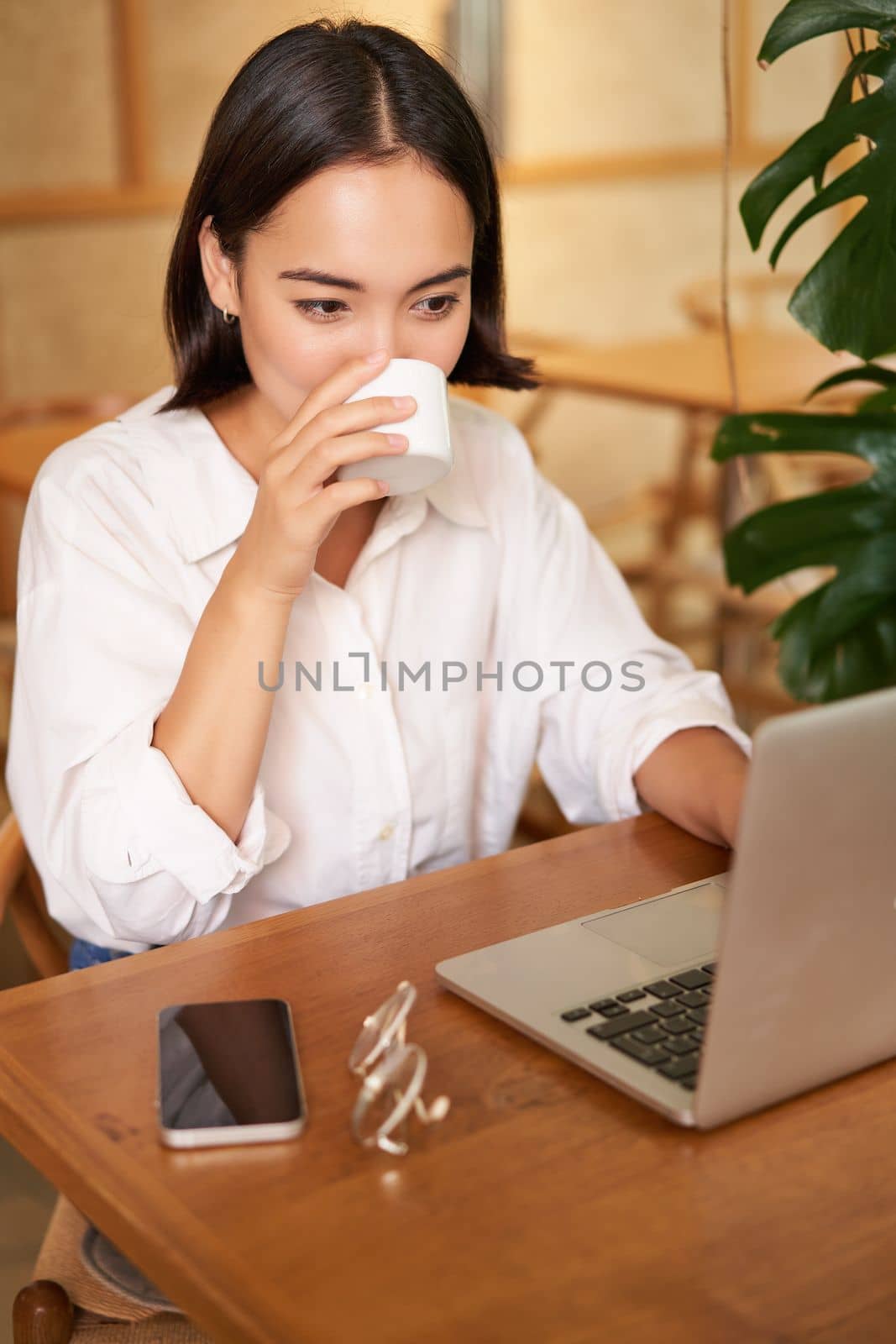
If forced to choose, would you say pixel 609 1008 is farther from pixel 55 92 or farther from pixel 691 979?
pixel 55 92

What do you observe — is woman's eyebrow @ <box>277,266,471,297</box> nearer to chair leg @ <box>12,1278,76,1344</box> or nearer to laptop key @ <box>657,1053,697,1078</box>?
laptop key @ <box>657,1053,697,1078</box>

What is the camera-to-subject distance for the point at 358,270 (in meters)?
1.11

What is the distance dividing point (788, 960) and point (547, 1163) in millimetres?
157

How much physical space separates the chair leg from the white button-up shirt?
0.25 metres

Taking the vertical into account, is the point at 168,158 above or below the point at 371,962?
above

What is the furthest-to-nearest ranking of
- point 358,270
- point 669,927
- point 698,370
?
1. point 698,370
2. point 358,270
3. point 669,927

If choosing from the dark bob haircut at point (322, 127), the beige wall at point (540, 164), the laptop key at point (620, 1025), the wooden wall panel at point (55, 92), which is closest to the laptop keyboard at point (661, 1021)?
the laptop key at point (620, 1025)

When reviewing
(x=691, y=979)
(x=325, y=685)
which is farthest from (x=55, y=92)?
(x=691, y=979)

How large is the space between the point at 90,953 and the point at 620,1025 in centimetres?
59

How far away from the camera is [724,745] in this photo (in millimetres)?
1266

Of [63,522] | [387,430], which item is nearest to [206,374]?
[63,522]

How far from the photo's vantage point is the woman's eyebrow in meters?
1.12

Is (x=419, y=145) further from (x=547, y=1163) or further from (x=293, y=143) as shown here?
(x=547, y=1163)

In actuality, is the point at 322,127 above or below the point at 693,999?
above
